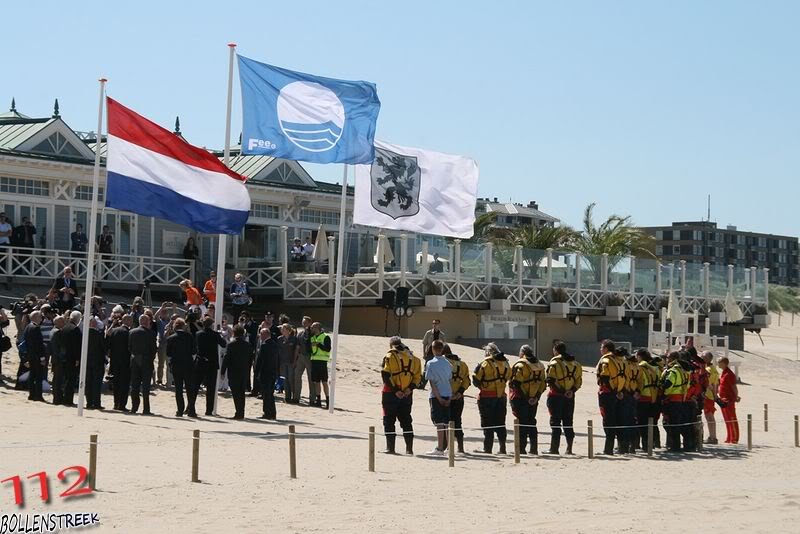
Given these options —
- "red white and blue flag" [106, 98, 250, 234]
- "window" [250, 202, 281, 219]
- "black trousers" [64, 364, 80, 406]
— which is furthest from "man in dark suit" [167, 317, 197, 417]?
"window" [250, 202, 281, 219]

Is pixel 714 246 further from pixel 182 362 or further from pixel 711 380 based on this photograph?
pixel 182 362

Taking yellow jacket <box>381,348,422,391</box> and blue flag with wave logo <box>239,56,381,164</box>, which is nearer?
yellow jacket <box>381,348,422,391</box>

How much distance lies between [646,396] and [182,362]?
7644 mm

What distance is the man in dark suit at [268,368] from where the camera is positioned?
78.4ft

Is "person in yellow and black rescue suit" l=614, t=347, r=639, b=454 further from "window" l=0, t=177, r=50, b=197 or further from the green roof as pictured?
the green roof

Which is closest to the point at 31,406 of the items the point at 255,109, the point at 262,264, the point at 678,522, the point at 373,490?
the point at 255,109

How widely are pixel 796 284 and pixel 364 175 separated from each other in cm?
13594

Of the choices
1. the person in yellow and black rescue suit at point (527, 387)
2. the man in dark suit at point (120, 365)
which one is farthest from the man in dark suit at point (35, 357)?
the person in yellow and black rescue suit at point (527, 387)

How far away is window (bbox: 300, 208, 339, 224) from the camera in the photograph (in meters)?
45.5

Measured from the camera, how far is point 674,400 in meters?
23.3

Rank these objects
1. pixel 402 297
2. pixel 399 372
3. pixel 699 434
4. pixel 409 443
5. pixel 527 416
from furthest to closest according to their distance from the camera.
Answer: pixel 402 297, pixel 699 434, pixel 527 416, pixel 409 443, pixel 399 372

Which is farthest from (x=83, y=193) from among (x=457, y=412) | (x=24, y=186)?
(x=457, y=412)

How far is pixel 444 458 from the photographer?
66.7ft

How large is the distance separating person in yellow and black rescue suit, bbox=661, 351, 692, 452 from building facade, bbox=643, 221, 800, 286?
119 metres
